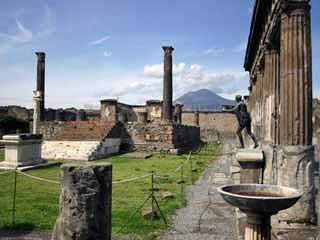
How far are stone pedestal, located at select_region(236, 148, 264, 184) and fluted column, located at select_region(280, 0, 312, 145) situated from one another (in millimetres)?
1883

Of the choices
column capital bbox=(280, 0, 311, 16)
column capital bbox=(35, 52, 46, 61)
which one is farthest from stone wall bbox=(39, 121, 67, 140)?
column capital bbox=(280, 0, 311, 16)

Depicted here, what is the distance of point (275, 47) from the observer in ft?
29.8

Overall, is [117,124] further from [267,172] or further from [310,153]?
Result: [310,153]

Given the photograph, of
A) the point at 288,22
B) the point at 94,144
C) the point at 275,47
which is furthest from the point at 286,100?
the point at 94,144

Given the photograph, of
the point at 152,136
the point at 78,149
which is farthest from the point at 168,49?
the point at 78,149

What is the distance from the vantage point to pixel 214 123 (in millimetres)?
43625

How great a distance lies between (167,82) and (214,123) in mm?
21736

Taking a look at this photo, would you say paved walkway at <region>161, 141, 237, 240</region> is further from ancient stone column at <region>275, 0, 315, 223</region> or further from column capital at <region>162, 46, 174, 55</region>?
column capital at <region>162, 46, 174, 55</region>

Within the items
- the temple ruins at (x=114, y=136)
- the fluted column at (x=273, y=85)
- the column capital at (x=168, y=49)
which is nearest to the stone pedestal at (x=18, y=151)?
the temple ruins at (x=114, y=136)

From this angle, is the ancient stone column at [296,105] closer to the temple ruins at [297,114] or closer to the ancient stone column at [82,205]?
the temple ruins at [297,114]

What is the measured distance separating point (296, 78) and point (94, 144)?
49.9 feet

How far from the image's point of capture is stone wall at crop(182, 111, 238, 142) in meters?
42.4

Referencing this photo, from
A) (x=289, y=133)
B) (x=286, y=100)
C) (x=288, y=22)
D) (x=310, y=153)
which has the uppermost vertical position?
(x=288, y=22)

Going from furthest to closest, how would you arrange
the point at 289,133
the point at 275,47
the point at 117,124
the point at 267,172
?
the point at 117,124 < the point at 275,47 < the point at 267,172 < the point at 289,133
